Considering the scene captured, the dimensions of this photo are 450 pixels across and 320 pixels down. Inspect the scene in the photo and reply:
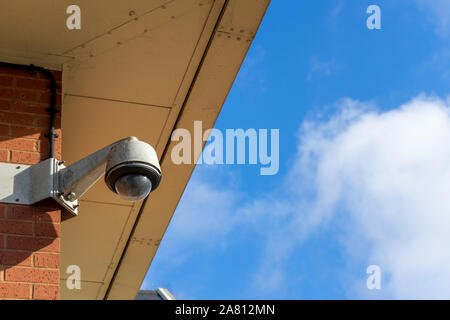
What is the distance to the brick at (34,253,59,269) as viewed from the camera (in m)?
4.12

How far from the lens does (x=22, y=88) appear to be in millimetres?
4570

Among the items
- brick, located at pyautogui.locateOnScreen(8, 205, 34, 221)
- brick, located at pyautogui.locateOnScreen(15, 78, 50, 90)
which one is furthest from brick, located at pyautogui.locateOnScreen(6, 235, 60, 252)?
brick, located at pyautogui.locateOnScreen(15, 78, 50, 90)

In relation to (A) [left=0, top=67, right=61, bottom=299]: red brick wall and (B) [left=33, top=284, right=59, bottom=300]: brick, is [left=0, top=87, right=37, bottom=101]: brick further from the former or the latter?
(B) [left=33, top=284, right=59, bottom=300]: brick

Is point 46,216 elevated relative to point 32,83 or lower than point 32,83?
lower

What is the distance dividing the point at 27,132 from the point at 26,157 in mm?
165

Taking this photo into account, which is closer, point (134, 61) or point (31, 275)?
point (31, 275)

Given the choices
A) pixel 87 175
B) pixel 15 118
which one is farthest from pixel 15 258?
pixel 15 118

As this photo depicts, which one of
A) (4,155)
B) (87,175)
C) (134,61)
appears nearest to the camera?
(87,175)

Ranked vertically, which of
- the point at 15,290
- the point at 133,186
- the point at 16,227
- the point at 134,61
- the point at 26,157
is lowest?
the point at 15,290

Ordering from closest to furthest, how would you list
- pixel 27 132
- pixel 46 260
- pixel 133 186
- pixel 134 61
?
pixel 133 186 → pixel 46 260 → pixel 27 132 → pixel 134 61

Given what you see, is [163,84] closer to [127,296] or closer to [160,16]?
[160,16]

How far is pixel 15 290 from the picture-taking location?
157 inches

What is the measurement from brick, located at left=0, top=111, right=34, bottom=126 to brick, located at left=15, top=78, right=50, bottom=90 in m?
0.19

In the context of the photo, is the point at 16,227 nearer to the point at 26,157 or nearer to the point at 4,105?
the point at 26,157
